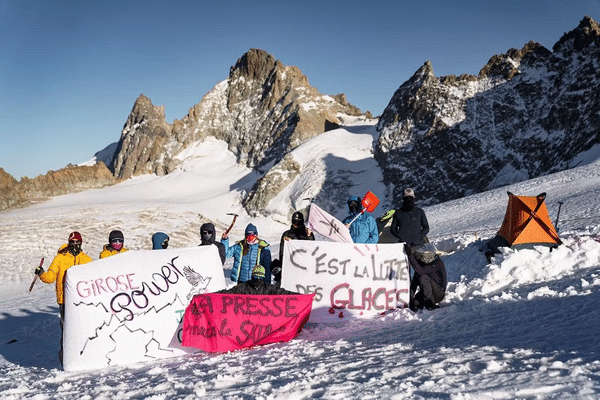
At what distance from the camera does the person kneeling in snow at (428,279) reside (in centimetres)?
699

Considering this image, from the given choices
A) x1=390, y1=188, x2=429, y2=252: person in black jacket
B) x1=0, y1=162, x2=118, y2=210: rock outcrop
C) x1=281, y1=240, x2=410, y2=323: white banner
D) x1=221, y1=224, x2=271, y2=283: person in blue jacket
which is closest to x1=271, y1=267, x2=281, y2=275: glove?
x1=281, y1=240, x2=410, y2=323: white banner

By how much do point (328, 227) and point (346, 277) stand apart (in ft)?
4.99

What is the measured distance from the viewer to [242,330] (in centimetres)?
623

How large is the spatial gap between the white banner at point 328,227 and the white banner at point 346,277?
701 millimetres

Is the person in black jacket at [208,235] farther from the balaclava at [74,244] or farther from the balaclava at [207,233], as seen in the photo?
the balaclava at [74,244]

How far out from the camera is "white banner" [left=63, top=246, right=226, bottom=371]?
6109 mm

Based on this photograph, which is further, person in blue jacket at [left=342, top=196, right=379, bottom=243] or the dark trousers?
person in blue jacket at [left=342, top=196, right=379, bottom=243]

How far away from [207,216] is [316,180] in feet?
46.2

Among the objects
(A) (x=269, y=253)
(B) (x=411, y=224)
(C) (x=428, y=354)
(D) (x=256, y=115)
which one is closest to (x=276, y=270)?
→ (A) (x=269, y=253)

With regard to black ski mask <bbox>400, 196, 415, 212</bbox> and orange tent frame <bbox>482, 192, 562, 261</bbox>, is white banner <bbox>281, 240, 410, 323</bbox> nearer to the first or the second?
black ski mask <bbox>400, 196, 415, 212</bbox>

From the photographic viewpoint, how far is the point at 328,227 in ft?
29.2

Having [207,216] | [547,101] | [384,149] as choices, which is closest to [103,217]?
[207,216]

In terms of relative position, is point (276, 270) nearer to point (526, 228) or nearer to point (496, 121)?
point (526, 228)

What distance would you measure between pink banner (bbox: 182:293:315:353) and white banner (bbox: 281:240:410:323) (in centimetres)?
117
